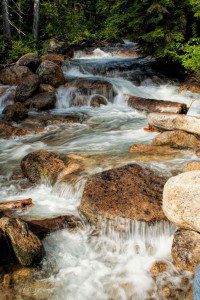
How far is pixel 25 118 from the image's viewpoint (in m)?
11.7

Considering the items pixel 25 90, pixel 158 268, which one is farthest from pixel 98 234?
pixel 25 90

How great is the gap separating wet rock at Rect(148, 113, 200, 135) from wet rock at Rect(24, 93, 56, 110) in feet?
19.7

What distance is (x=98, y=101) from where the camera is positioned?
13656 mm

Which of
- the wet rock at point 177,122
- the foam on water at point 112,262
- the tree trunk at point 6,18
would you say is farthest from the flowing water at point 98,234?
the tree trunk at point 6,18

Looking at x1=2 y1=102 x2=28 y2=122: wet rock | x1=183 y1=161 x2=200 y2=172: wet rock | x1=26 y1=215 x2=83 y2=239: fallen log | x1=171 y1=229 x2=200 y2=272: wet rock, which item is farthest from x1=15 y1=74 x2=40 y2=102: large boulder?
x1=171 y1=229 x2=200 y2=272: wet rock

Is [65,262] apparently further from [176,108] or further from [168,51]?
[168,51]

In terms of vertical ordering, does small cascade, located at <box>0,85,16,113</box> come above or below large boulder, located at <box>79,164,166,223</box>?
above

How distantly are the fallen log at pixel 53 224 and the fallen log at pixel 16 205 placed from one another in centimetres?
67

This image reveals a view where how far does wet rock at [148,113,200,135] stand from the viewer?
7656 mm

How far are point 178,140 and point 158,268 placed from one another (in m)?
4.02

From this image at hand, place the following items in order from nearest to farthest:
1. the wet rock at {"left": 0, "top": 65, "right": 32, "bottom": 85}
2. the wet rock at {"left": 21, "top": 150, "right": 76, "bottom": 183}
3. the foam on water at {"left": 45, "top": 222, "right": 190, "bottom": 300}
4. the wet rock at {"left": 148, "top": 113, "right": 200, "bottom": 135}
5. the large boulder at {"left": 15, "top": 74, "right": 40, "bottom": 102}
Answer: the foam on water at {"left": 45, "top": 222, "right": 190, "bottom": 300}, the wet rock at {"left": 21, "top": 150, "right": 76, "bottom": 183}, the wet rock at {"left": 148, "top": 113, "right": 200, "bottom": 135}, the large boulder at {"left": 15, "top": 74, "right": 40, "bottom": 102}, the wet rock at {"left": 0, "top": 65, "right": 32, "bottom": 85}

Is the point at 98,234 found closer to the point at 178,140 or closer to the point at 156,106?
the point at 178,140

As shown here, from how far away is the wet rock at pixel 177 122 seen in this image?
7656 mm

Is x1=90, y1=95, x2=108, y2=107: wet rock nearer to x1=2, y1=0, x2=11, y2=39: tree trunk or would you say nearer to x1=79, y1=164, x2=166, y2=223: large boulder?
x1=79, y1=164, x2=166, y2=223: large boulder
